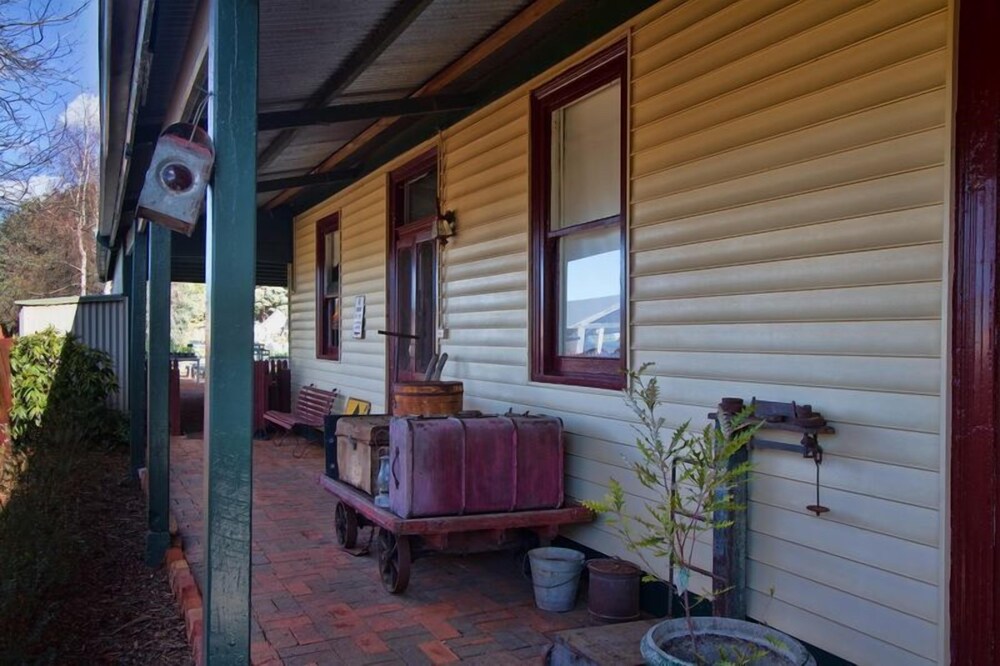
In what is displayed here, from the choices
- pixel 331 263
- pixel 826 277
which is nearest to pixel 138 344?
pixel 331 263

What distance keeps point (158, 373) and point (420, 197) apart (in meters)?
3.00

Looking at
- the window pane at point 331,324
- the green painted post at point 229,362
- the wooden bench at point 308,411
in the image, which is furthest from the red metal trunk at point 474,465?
the window pane at point 331,324

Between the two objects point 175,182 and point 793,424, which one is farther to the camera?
point 793,424

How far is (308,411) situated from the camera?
8.94 meters

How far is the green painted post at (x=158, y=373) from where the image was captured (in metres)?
4.57

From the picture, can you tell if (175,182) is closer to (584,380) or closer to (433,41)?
(584,380)

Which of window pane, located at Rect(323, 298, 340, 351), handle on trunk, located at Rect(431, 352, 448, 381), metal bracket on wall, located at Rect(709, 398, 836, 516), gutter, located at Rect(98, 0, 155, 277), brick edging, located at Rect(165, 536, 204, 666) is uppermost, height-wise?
gutter, located at Rect(98, 0, 155, 277)

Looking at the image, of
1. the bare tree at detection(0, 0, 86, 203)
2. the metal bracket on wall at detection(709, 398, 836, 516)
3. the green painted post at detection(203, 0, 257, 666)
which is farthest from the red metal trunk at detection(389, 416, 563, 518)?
the bare tree at detection(0, 0, 86, 203)

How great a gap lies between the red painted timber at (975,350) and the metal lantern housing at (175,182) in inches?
90.1

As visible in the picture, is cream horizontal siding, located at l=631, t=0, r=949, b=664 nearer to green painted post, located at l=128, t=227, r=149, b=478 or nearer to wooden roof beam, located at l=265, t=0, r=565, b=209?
wooden roof beam, located at l=265, t=0, r=565, b=209

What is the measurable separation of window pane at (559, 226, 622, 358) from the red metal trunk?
54cm

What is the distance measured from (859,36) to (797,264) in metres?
0.84

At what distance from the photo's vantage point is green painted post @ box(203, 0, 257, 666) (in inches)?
81.1

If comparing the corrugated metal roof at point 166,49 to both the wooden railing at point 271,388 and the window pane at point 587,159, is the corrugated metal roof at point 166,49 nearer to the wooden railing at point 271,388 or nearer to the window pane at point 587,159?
the window pane at point 587,159
